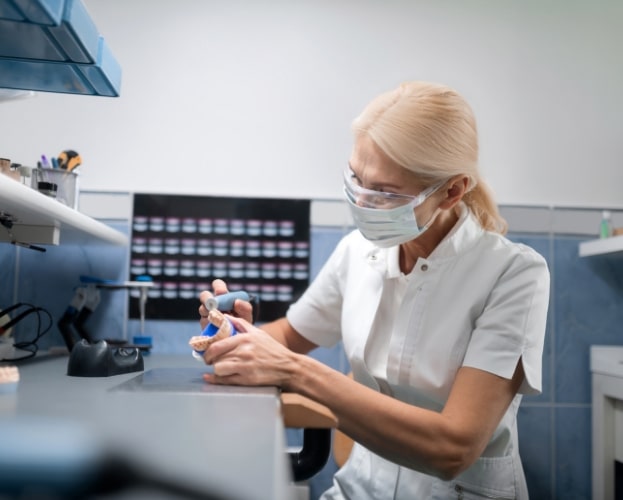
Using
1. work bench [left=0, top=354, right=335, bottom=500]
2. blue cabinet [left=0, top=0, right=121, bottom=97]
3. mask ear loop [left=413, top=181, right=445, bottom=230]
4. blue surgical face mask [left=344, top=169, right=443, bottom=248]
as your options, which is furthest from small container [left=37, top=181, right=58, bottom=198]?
mask ear loop [left=413, top=181, right=445, bottom=230]

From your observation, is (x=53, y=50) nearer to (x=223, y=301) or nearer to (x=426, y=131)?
(x=223, y=301)

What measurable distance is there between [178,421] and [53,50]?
67cm

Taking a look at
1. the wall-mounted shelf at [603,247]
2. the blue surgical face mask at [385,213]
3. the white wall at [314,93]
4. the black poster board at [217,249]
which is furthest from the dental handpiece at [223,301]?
the wall-mounted shelf at [603,247]

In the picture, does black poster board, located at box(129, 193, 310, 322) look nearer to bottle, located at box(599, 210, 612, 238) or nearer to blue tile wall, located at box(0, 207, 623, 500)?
blue tile wall, located at box(0, 207, 623, 500)

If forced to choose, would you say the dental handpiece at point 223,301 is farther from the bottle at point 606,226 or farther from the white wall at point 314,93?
A: the bottle at point 606,226

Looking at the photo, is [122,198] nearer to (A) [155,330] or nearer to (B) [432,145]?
(A) [155,330]

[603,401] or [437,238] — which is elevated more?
[437,238]

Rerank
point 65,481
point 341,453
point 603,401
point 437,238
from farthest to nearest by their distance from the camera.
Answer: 1. point 603,401
2. point 341,453
3. point 437,238
4. point 65,481

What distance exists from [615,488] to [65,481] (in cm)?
219

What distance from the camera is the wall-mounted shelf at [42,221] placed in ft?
3.43

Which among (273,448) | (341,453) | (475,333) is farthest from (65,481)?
(341,453)

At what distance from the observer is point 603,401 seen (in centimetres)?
198

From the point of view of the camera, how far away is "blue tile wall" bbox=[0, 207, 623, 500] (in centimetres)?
197

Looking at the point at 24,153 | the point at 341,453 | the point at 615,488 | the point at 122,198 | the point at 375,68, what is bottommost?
the point at 615,488
